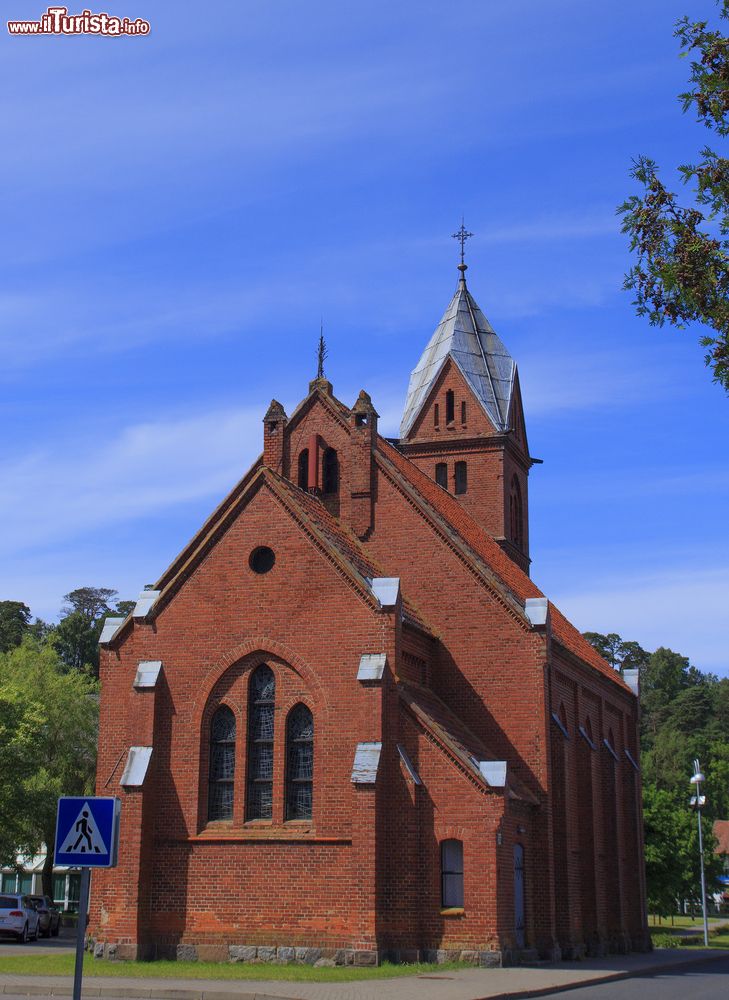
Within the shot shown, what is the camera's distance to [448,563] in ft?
101

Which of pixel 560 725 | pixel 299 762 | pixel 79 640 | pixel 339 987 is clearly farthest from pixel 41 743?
pixel 79 640

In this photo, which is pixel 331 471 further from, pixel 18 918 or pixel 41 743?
pixel 41 743

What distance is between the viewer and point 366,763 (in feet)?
82.2

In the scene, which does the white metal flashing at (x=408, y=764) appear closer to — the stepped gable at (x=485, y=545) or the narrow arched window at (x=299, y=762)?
the narrow arched window at (x=299, y=762)

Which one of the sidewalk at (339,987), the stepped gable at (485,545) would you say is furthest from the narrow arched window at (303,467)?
the sidewalk at (339,987)

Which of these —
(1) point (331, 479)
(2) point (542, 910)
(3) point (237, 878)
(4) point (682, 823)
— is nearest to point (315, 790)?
(3) point (237, 878)

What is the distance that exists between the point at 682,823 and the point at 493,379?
2281 cm

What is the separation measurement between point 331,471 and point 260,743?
29.9ft

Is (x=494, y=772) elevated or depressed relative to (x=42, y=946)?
elevated

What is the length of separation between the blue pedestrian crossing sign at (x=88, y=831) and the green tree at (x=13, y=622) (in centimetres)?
11351

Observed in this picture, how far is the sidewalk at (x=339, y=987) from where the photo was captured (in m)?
18.2

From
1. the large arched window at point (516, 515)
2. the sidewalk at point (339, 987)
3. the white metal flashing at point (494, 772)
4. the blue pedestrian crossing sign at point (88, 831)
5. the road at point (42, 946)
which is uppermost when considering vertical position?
the large arched window at point (516, 515)

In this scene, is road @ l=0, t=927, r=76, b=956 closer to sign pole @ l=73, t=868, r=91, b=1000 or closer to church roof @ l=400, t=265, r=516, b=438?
sign pole @ l=73, t=868, r=91, b=1000

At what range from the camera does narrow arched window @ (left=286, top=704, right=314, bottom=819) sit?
86.8 ft
